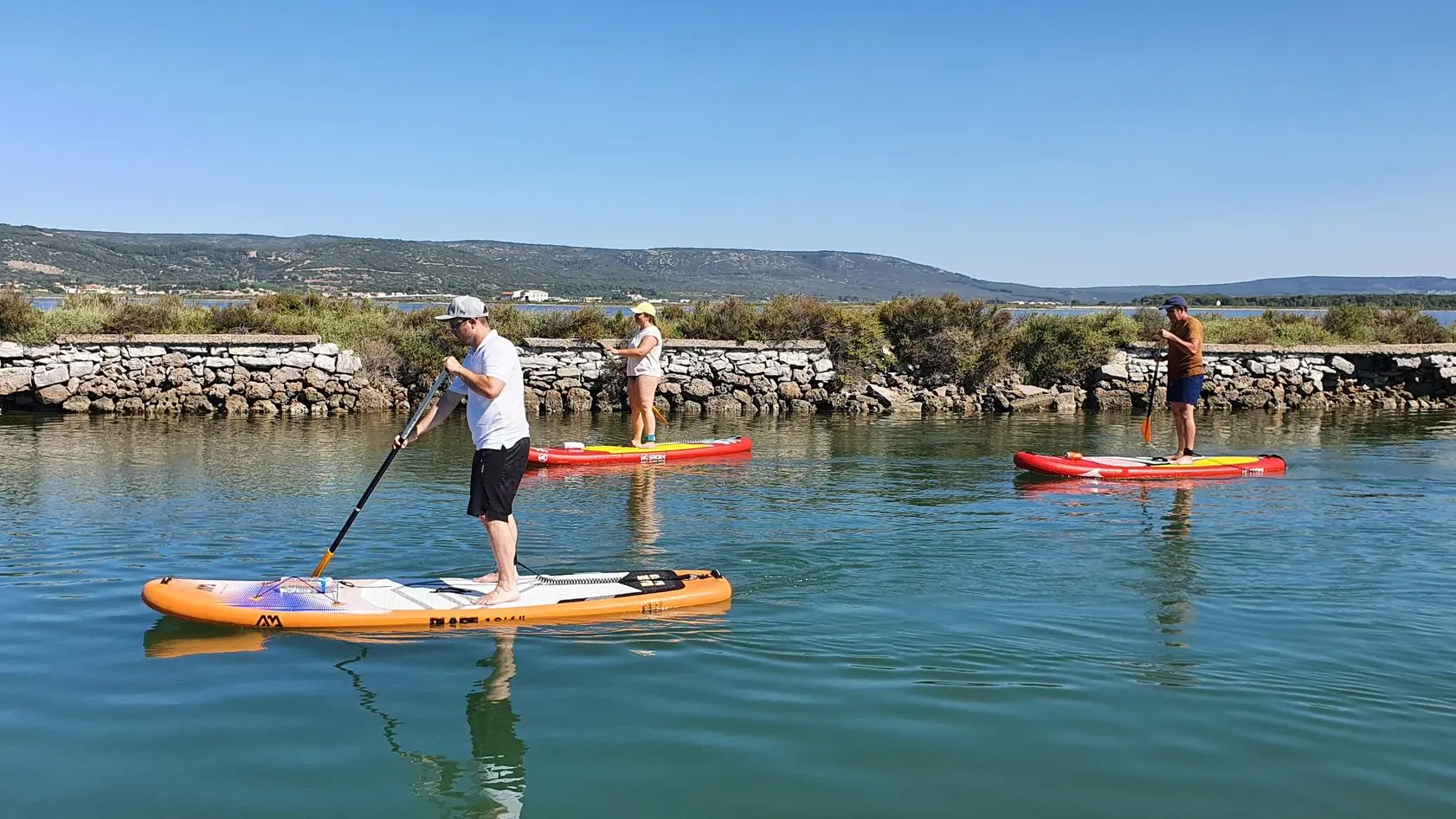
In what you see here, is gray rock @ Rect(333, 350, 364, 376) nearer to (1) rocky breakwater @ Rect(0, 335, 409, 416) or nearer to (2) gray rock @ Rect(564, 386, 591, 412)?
(1) rocky breakwater @ Rect(0, 335, 409, 416)

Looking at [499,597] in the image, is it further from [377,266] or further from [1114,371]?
[377,266]

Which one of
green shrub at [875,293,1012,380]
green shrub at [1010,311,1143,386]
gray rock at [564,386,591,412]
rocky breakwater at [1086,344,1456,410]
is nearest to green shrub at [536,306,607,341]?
gray rock at [564,386,591,412]

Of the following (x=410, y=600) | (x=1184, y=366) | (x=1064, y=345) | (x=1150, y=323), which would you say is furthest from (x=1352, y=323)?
(x=410, y=600)

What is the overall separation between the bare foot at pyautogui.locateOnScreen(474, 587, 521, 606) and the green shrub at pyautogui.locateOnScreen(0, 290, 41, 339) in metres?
18.1

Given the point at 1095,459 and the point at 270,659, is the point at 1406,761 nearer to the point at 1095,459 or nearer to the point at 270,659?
the point at 270,659

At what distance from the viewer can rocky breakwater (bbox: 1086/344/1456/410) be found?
77.3 ft

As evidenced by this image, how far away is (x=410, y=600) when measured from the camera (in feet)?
23.9

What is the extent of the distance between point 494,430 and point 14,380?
16916mm

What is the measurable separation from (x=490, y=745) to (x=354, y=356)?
699 inches

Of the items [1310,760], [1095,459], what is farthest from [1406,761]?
[1095,459]

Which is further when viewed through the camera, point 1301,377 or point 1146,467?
point 1301,377

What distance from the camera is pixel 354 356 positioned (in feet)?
71.7

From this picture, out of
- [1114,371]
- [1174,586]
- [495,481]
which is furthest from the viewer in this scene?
[1114,371]

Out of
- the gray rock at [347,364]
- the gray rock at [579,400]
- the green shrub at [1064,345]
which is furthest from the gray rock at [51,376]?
the green shrub at [1064,345]
